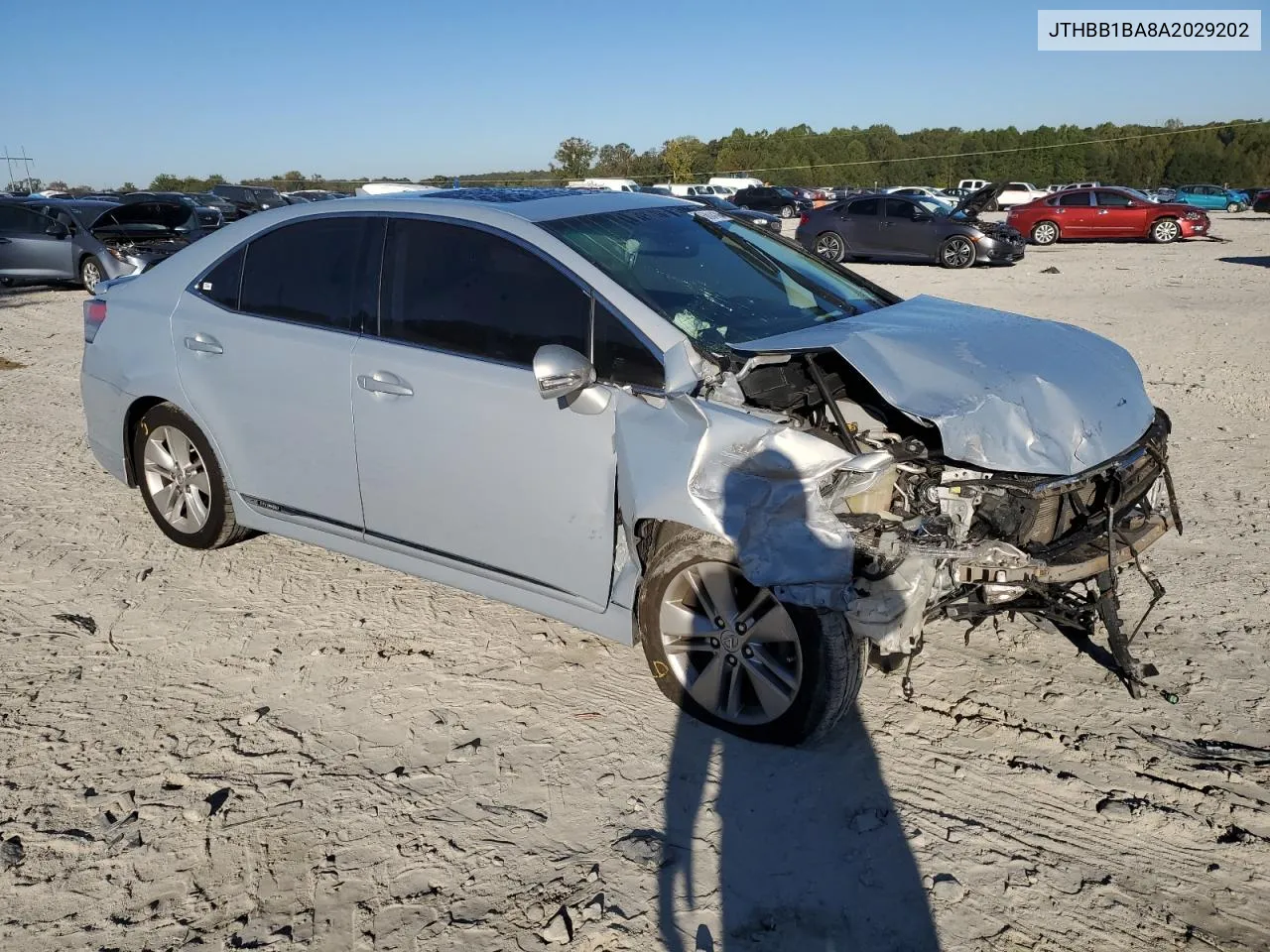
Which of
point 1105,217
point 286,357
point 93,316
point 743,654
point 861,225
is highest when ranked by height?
point 1105,217

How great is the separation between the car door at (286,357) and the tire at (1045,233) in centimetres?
2511

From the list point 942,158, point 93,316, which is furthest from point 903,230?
point 942,158

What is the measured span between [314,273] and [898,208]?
770 inches

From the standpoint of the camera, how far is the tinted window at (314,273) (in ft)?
13.8

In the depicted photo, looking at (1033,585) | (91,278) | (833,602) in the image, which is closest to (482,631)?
(833,602)

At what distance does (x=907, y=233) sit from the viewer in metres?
21.5

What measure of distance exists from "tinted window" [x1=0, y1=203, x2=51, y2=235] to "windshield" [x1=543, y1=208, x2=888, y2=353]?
1590 centimetres

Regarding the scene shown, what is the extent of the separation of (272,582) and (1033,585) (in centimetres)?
347

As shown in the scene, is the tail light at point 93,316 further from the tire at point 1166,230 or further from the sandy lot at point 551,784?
the tire at point 1166,230

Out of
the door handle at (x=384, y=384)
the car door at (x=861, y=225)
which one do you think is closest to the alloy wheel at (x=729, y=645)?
the door handle at (x=384, y=384)

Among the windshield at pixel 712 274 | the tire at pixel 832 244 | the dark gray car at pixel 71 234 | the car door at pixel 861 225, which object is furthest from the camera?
the tire at pixel 832 244

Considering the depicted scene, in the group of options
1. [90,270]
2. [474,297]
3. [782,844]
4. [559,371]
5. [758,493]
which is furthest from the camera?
[90,270]

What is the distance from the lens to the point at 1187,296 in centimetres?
1434

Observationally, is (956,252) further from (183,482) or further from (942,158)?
(942,158)
